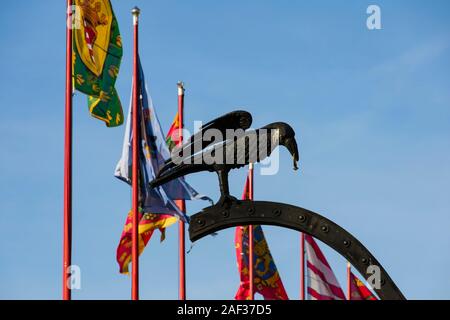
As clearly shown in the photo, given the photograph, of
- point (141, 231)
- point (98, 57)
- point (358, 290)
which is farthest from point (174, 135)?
point (358, 290)

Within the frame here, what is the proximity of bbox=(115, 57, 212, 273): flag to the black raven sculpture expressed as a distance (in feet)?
38.9

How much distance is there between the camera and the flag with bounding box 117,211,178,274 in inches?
1047

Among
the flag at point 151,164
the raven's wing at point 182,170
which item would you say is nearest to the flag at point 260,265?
the flag at point 151,164

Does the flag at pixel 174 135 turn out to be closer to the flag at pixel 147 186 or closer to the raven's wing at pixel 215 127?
the flag at pixel 147 186

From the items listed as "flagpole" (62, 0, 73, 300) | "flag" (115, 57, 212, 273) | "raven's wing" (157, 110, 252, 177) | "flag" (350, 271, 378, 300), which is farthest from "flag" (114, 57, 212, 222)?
"flag" (350, 271, 378, 300)

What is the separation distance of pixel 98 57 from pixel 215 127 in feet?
34.4

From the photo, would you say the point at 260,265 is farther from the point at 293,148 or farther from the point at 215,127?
the point at 293,148

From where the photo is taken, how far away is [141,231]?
26.9 meters

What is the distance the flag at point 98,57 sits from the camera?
73.1 feet

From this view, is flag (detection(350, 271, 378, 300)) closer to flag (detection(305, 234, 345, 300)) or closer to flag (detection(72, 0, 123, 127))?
flag (detection(305, 234, 345, 300))

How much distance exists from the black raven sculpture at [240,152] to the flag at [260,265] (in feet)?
77.1
